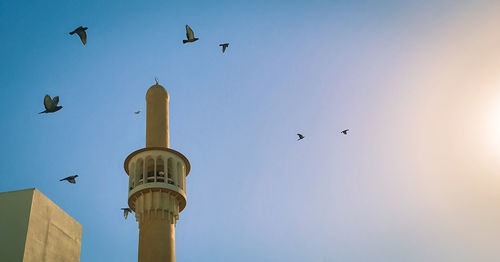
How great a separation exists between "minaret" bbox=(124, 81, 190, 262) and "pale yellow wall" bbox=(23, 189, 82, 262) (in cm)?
507

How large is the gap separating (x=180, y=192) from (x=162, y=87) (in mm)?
7825

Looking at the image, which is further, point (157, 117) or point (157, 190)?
point (157, 117)

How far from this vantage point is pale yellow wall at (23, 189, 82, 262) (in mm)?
17625

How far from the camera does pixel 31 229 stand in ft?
57.7

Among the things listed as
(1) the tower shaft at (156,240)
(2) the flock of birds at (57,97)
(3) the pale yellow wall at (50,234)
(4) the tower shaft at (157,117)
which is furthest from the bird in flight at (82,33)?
(1) the tower shaft at (156,240)

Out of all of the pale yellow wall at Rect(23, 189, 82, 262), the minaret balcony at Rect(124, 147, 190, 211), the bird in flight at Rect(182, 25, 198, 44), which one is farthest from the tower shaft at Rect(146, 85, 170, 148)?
the pale yellow wall at Rect(23, 189, 82, 262)

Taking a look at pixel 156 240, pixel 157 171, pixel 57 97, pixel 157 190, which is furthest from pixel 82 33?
pixel 156 240

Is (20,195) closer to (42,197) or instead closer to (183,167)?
(42,197)

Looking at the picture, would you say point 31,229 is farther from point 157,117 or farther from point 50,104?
point 157,117

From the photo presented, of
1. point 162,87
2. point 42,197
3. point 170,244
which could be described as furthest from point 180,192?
point 42,197

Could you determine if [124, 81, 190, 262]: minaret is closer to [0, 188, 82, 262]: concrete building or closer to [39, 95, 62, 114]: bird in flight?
[0, 188, 82, 262]: concrete building

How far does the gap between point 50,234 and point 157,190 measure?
27.9 feet

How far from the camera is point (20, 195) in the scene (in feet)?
58.6

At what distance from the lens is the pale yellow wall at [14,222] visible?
16.9 meters
